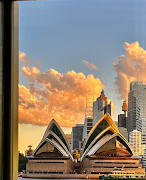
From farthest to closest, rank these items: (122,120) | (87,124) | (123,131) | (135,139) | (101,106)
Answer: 1. (135,139)
2. (123,131)
3. (101,106)
4. (122,120)
5. (87,124)

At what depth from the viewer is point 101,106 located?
58.7ft

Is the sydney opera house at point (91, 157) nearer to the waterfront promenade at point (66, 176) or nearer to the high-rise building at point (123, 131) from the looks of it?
the waterfront promenade at point (66, 176)

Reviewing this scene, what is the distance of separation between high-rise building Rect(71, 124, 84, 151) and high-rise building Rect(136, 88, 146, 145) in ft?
8.75

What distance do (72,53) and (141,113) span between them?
4272 mm

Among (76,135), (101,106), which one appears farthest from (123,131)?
(76,135)

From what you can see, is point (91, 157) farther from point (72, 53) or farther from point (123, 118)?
point (72, 53)

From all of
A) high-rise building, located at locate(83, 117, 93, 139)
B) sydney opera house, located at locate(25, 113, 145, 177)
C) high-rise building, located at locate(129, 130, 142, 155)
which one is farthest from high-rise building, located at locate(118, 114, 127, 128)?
sydney opera house, located at locate(25, 113, 145, 177)

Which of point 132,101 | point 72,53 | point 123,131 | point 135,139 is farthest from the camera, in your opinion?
point 135,139

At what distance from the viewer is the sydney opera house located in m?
14.0

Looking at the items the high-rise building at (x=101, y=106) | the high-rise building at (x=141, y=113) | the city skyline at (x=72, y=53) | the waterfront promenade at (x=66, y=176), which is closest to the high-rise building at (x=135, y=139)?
the high-rise building at (x=141, y=113)

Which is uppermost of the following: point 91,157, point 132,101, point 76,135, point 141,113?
point 132,101

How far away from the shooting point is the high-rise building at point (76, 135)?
1742 centimetres

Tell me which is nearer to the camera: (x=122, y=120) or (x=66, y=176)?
(x=66, y=176)

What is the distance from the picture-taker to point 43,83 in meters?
16.8
